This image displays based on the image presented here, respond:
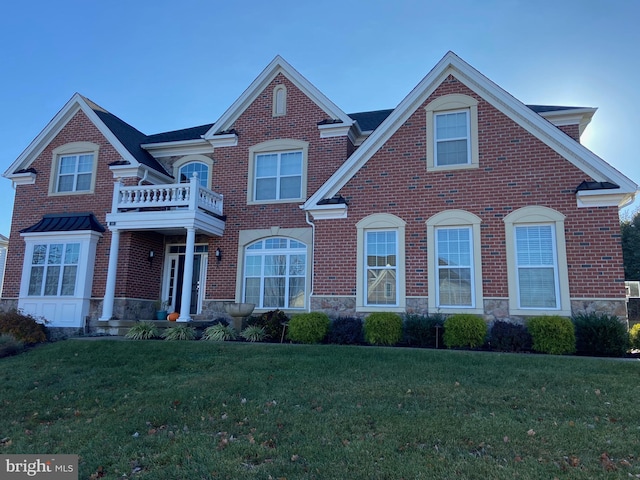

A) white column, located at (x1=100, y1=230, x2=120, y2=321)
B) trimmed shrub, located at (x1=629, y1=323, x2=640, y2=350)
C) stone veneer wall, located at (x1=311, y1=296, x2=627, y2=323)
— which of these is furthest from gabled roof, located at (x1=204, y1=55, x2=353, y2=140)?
trimmed shrub, located at (x1=629, y1=323, x2=640, y2=350)

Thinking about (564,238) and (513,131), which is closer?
(564,238)

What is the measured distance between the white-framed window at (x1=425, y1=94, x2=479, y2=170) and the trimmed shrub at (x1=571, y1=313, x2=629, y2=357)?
4.92 metres

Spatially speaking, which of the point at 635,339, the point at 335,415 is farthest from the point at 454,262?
the point at 335,415

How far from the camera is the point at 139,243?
16.2 m

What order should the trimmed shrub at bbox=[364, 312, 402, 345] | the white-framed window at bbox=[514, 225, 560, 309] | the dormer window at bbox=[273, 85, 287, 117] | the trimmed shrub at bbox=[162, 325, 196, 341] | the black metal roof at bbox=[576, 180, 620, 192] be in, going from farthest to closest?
the dormer window at bbox=[273, 85, 287, 117], the trimmed shrub at bbox=[162, 325, 196, 341], the trimmed shrub at bbox=[364, 312, 402, 345], the white-framed window at bbox=[514, 225, 560, 309], the black metal roof at bbox=[576, 180, 620, 192]

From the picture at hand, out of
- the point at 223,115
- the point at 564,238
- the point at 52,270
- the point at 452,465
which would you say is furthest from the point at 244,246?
the point at 452,465

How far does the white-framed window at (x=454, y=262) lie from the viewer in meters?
12.1

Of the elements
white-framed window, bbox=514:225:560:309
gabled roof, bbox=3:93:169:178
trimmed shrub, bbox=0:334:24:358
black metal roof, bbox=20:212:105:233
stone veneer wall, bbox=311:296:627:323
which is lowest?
trimmed shrub, bbox=0:334:24:358

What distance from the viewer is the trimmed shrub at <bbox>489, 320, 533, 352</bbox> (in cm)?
1082

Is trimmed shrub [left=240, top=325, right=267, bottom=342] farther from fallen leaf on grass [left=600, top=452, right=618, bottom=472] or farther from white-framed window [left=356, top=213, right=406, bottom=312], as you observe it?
fallen leaf on grass [left=600, top=452, right=618, bottom=472]

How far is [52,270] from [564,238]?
52.5 feet

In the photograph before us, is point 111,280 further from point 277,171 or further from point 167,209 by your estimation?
point 277,171

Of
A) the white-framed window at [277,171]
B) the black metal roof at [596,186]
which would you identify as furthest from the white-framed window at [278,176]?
the black metal roof at [596,186]

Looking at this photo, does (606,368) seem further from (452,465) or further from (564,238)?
(452,465)
